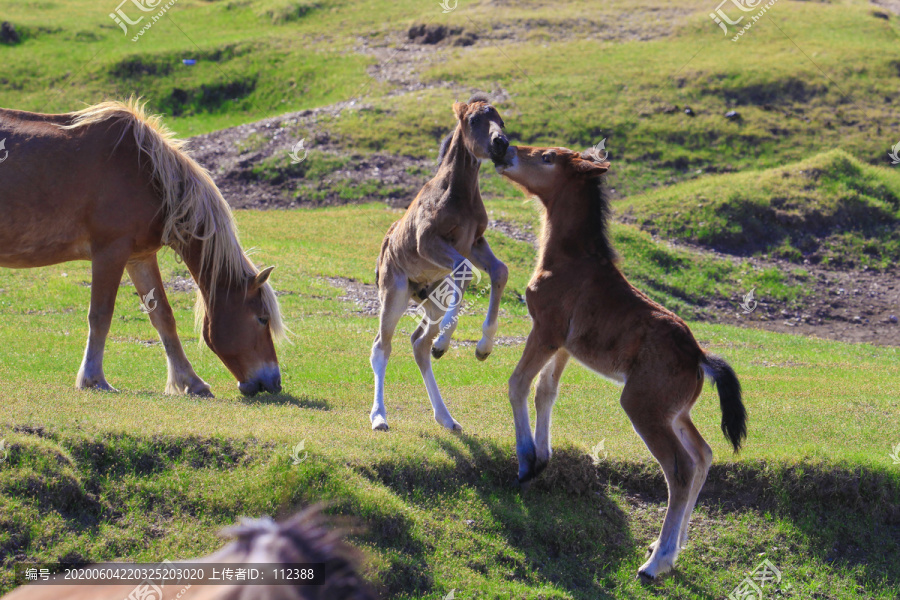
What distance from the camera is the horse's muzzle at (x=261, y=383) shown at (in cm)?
1103

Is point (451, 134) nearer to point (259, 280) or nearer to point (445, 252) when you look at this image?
point (445, 252)

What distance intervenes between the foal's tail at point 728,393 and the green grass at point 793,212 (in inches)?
870

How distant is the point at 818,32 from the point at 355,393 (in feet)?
139

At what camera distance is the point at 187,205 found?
1044 cm

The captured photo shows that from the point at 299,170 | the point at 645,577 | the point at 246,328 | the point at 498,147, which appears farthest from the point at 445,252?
the point at 299,170

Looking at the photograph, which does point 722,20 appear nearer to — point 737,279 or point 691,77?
point 691,77

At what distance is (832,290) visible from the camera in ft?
85.8

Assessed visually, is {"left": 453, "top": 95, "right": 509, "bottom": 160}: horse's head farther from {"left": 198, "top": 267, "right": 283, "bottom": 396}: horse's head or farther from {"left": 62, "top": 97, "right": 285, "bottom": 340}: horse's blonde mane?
{"left": 62, "top": 97, "right": 285, "bottom": 340}: horse's blonde mane

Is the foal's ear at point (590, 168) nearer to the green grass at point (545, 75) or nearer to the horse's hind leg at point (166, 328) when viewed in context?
the horse's hind leg at point (166, 328)

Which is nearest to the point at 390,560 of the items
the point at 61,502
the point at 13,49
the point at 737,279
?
the point at 61,502

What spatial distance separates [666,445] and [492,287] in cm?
295

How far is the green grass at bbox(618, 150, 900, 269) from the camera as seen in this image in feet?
94.4

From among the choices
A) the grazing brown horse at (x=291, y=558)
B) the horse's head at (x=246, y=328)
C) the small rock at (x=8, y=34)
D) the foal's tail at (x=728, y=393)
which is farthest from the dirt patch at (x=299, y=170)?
the grazing brown horse at (x=291, y=558)

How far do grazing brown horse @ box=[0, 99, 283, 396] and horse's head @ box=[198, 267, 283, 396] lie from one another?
14 mm
